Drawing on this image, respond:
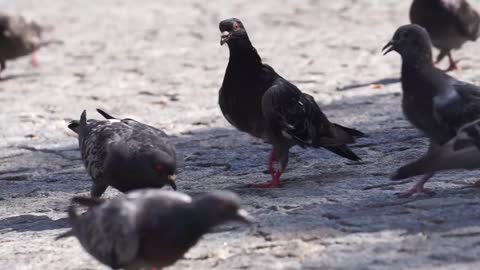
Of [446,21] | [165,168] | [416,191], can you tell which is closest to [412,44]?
[416,191]

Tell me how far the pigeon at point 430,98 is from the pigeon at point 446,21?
395 cm

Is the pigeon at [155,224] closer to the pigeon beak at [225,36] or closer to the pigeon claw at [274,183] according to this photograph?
the pigeon claw at [274,183]

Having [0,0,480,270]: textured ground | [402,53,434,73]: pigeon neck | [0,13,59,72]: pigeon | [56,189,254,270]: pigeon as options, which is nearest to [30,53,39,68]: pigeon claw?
[0,13,59,72]: pigeon

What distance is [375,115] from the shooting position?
8570mm

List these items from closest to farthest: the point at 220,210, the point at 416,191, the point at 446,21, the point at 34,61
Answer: the point at 220,210 → the point at 416,191 → the point at 446,21 → the point at 34,61

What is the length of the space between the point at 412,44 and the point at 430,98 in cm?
41

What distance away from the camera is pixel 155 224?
4.41 metres

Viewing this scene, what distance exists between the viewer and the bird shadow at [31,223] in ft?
19.6

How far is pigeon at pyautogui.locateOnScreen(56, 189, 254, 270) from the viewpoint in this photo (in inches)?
173

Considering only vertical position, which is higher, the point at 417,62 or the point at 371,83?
the point at 417,62

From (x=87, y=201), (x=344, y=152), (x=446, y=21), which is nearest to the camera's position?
(x=87, y=201)

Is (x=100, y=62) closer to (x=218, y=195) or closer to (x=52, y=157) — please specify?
(x=52, y=157)

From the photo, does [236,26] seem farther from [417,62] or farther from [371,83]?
[371,83]

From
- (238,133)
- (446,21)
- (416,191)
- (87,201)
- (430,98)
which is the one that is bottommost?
(238,133)
